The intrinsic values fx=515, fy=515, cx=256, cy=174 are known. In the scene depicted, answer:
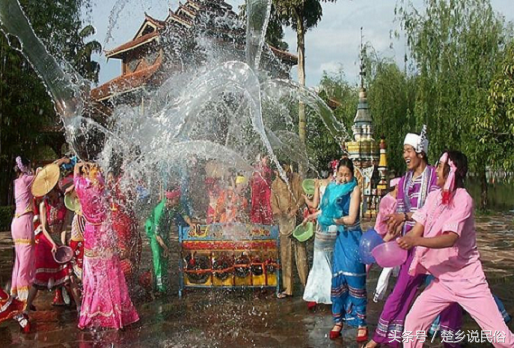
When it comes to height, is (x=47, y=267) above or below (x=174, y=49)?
below

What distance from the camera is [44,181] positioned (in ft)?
18.3

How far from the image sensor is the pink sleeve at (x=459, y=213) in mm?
3434

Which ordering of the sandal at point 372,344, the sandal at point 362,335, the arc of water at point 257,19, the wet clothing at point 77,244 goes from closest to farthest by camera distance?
1. the sandal at point 372,344
2. the sandal at point 362,335
3. the wet clothing at point 77,244
4. the arc of water at point 257,19

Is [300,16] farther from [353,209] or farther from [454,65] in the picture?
[353,209]

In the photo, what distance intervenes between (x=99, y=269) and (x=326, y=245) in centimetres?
255

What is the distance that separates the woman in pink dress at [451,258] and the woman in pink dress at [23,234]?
3929mm

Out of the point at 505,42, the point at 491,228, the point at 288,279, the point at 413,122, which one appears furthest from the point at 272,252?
the point at 413,122

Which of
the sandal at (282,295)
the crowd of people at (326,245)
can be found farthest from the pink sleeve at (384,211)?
the sandal at (282,295)

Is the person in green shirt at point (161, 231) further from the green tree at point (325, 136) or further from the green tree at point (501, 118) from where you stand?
the green tree at point (325, 136)

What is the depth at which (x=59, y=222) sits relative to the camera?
6418 mm

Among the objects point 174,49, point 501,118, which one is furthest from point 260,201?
point 174,49

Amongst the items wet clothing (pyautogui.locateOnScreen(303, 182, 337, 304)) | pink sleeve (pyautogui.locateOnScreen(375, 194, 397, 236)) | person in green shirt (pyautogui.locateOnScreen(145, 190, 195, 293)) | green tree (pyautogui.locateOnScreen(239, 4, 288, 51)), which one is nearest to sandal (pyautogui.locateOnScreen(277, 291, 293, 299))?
wet clothing (pyautogui.locateOnScreen(303, 182, 337, 304))

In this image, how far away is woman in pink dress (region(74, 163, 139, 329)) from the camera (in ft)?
16.8

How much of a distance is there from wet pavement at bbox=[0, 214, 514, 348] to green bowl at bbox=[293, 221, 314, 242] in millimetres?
785
